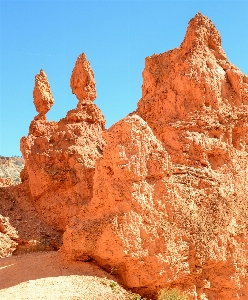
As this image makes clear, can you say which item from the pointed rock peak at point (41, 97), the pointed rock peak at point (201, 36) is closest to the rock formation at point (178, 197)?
the pointed rock peak at point (201, 36)

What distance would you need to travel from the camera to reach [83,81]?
1986cm

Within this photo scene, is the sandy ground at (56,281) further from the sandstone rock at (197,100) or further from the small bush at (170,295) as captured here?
the sandstone rock at (197,100)

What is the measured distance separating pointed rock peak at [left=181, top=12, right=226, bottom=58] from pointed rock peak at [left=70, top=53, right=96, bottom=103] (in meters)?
8.87

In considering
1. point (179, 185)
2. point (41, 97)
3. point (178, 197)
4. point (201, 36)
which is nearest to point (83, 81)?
point (41, 97)

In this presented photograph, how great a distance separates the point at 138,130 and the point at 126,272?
2962 millimetres

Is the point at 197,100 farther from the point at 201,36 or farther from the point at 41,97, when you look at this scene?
the point at 41,97

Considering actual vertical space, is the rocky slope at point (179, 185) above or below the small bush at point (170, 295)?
above

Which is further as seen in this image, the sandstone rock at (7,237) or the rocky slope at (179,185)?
the sandstone rock at (7,237)

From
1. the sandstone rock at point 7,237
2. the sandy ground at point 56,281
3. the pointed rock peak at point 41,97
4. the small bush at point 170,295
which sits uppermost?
the pointed rock peak at point 41,97

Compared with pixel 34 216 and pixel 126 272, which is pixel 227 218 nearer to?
pixel 126 272

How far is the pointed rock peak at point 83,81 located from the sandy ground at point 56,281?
1177 cm

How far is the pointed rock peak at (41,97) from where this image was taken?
1967 cm

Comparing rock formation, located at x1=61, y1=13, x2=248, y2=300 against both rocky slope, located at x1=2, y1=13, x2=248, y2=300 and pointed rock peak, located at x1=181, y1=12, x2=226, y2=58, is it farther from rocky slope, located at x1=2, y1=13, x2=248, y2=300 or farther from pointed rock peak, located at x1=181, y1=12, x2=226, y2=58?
pointed rock peak, located at x1=181, y1=12, x2=226, y2=58

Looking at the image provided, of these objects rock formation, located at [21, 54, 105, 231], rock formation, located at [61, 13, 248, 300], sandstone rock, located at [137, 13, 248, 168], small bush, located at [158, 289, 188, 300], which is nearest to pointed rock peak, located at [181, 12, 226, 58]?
sandstone rock, located at [137, 13, 248, 168]
